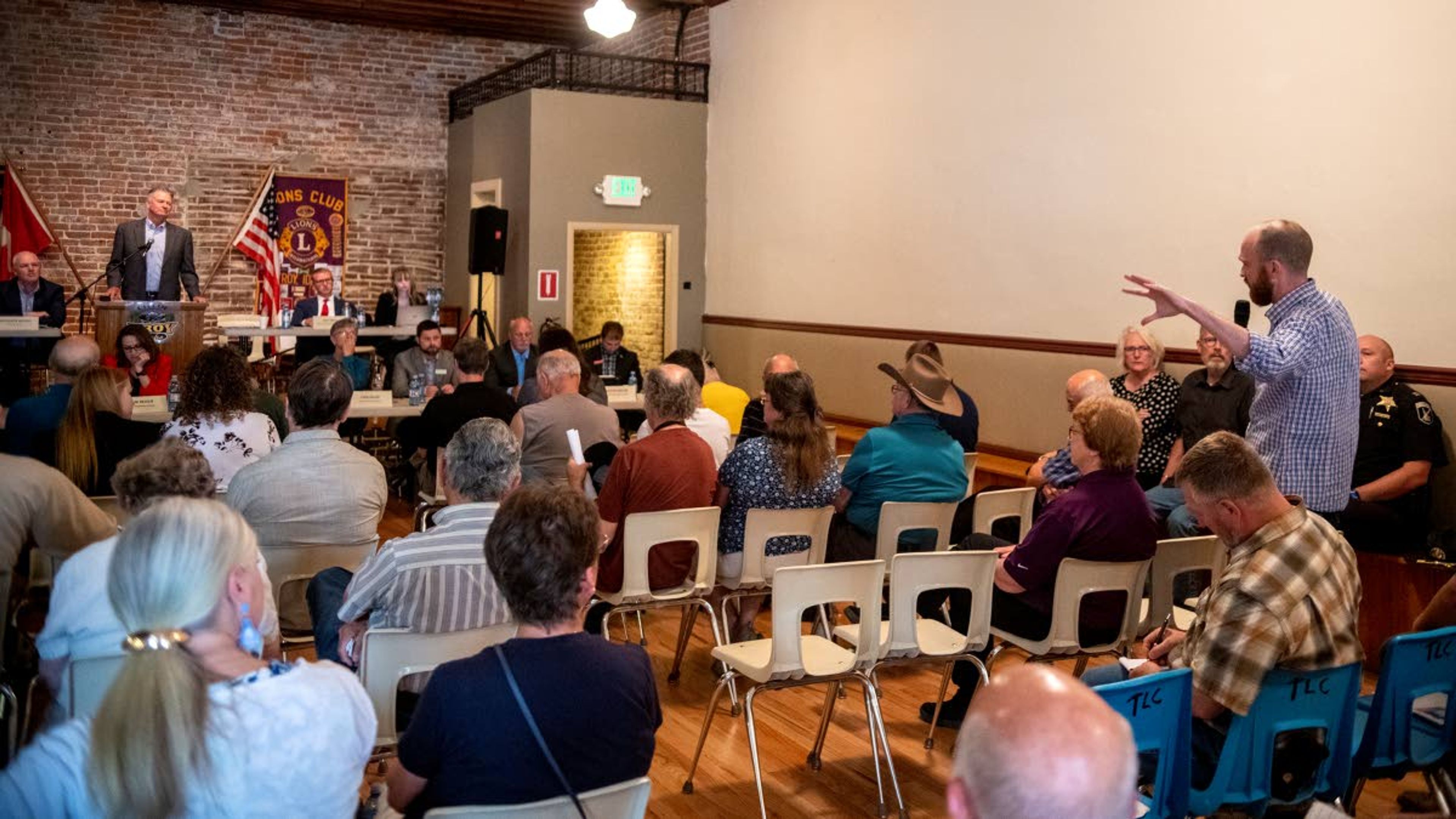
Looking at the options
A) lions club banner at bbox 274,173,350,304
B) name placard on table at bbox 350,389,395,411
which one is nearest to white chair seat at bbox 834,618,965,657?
name placard on table at bbox 350,389,395,411

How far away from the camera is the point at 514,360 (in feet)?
32.0

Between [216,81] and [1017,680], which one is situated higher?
[216,81]

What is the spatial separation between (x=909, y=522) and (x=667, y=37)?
8.76 meters

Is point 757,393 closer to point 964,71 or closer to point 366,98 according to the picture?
point 964,71

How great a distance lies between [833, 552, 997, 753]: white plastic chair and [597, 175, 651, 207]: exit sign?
836cm

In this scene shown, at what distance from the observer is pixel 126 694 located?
70.1 inches

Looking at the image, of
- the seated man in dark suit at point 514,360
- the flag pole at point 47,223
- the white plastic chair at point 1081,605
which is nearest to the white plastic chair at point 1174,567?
the white plastic chair at point 1081,605

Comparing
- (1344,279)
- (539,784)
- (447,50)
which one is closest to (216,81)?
(447,50)

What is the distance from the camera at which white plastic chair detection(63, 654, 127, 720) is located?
2.75 meters

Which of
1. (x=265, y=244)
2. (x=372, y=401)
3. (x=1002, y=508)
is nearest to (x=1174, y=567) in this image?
(x=1002, y=508)

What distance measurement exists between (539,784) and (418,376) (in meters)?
5.83

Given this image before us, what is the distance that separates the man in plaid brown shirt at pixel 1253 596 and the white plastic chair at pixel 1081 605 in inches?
35.8

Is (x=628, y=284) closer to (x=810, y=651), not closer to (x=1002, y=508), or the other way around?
(x=1002, y=508)

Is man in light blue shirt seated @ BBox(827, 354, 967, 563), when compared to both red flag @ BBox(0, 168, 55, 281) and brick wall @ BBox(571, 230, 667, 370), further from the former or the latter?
red flag @ BBox(0, 168, 55, 281)
